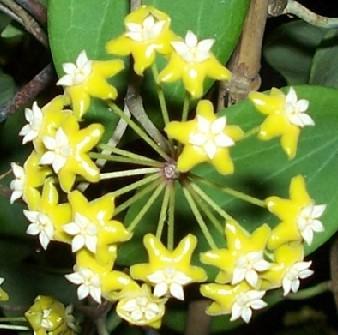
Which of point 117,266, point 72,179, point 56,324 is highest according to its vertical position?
point 72,179

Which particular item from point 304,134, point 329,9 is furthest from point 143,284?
point 329,9

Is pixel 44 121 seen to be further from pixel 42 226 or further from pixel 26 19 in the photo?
pixel 26 19

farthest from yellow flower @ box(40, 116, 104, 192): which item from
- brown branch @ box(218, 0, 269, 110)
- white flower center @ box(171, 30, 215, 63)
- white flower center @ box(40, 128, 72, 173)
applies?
brown branch @ box(218, 0, 269, 110)

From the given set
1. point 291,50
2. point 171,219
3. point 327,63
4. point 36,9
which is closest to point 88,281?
point 171,219

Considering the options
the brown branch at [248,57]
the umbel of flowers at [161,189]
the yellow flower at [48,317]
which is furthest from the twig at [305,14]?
the yellow flower at [48,317]

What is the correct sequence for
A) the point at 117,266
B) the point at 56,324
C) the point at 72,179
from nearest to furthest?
the point at 72,179, the point at 117,266, the point at 56,324

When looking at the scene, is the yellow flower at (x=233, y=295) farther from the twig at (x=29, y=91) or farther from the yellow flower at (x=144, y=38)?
the twig at (x=29, y=91)

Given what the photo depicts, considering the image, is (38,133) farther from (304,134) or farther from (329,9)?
(329,9)
